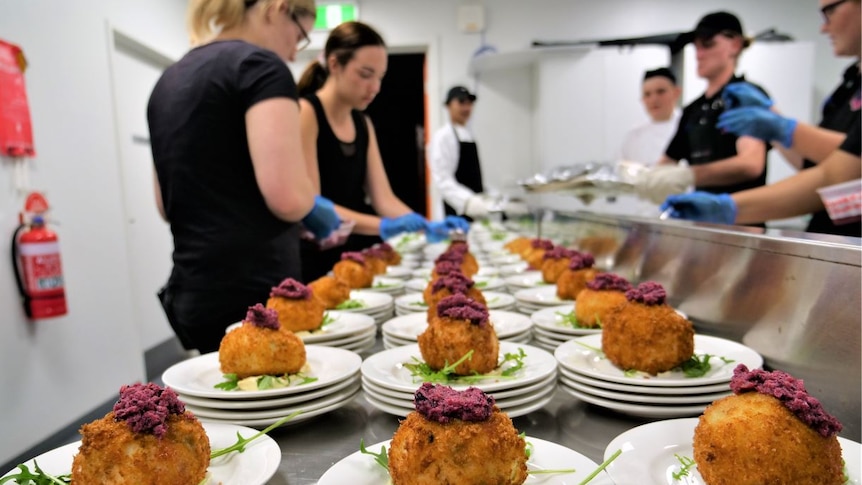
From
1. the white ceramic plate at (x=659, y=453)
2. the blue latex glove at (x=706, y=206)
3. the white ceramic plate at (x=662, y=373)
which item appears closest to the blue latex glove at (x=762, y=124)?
the blue latex glove at (x=706, y=206)

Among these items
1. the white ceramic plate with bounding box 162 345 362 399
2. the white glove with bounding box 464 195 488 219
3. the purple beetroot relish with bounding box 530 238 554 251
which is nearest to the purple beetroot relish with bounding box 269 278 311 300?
the white ceramic plate with bounding box 162 345 362 399

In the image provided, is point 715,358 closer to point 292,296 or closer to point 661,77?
point 292,296

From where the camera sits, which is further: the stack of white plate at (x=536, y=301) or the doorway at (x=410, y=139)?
the doorway at (x=410, y=139)

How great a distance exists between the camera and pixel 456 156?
21.7ft

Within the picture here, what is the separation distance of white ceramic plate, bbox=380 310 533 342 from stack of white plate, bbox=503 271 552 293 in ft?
1.68

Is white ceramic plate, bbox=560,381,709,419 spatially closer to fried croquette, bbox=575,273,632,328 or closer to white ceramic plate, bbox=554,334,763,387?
white ceramic plate, bbox=554,334,763,387

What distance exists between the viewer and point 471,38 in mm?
7199

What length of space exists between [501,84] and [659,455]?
22.9ft

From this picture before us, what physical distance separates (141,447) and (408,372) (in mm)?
591

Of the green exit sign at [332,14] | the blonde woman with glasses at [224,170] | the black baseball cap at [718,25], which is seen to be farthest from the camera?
the green exit sign at [332,14]

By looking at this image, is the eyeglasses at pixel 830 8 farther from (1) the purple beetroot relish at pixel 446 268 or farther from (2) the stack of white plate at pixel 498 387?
(2) the stack of white plate at pixel 498 387

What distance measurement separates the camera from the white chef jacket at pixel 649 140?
20.3 feet

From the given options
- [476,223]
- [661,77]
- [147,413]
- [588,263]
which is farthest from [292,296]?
[661,77]

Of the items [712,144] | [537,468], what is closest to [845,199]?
[537,468]
